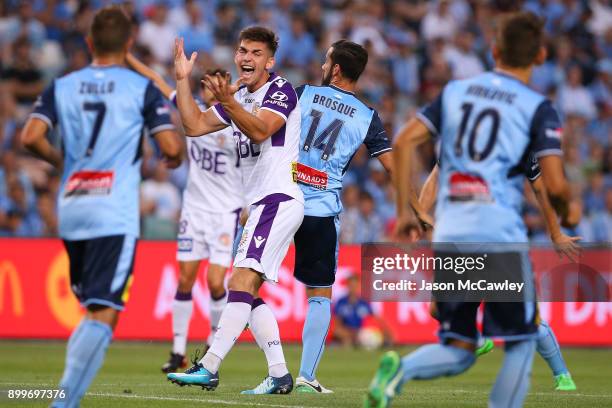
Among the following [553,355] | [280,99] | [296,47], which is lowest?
[553,355]

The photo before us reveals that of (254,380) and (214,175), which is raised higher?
(214,175)

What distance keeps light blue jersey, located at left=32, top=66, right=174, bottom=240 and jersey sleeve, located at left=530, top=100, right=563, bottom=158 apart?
95.2 inches

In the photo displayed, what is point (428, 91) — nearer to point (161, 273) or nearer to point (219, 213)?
point (161, 273)

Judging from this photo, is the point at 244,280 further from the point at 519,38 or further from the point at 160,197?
the point at 160,197

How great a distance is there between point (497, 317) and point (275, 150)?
3.03 m

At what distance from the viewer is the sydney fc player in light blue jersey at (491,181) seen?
22.5ft

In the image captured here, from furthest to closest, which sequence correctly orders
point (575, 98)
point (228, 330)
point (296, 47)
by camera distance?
1. point (575, 98)
2. point (296, 47)
3. point (228, 330)

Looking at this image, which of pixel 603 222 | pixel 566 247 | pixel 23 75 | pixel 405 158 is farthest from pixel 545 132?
pixel 23 75

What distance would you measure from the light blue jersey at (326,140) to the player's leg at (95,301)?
9.12 feet

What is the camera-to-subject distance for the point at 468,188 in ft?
22.8

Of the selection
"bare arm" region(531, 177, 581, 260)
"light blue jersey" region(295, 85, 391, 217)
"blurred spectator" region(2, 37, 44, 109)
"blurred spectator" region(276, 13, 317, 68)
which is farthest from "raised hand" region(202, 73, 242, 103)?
"blurred spectator" region(276, 13, 317, 68)

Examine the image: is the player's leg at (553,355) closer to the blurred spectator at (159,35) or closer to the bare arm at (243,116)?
the bare arm at (243,116)

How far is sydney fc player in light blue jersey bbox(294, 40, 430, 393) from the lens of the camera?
10.0m

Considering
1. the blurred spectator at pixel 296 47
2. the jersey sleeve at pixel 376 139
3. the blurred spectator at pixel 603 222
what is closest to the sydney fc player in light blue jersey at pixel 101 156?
the jersey sleeve at pixel 376 139
